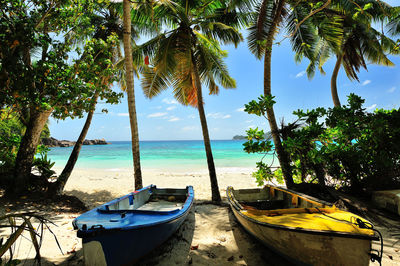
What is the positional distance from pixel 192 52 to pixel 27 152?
6.28 meters

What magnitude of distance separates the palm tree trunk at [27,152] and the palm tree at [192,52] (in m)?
3.73

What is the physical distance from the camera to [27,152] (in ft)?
19.1

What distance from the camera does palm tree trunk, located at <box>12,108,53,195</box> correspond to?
5730 millimetres

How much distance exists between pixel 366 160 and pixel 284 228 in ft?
13.8

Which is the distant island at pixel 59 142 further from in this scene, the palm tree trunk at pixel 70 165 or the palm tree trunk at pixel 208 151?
the palm tree trunk at pixel 208 151

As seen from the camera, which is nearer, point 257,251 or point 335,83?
point 257,251

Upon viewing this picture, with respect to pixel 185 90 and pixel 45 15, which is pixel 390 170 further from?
pixel 45 15

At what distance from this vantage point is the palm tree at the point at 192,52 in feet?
21.1

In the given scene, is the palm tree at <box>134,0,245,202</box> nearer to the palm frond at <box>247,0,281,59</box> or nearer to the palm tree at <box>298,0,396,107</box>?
the palm frond at <box>247,0,281,59</box>

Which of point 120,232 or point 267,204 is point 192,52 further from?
point 120,232

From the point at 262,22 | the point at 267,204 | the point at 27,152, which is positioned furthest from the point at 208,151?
the point at 27,152

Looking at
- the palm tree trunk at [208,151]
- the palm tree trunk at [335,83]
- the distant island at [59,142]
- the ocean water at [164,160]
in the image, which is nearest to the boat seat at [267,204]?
the palm tree trunk at [208,151]

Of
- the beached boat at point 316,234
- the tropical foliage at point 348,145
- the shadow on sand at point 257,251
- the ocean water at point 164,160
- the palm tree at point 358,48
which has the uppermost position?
the palm tree at point 358,48

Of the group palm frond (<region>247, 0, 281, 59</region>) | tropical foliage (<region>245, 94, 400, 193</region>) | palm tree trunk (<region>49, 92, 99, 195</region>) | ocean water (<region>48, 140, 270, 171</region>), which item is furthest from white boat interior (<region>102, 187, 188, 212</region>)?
ocean water (<region>48, 140, 270, 171</region>)
